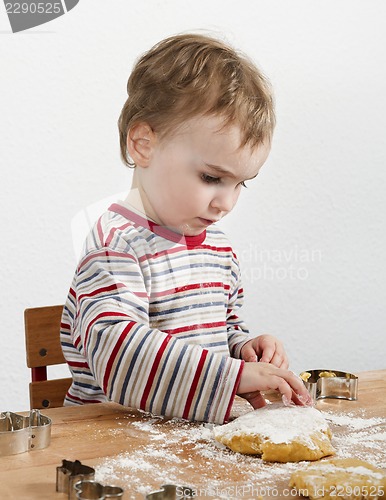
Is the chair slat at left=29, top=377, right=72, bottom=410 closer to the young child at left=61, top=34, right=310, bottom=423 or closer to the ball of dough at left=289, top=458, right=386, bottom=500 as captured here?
the young child at left=61, top=34, right=310, bottom=423

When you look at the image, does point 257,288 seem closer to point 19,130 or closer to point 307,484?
point 19,130

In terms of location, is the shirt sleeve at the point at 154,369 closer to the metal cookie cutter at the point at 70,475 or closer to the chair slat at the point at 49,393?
the metal cookie cutter at the point at 70,475

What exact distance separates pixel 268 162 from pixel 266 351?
1.18m

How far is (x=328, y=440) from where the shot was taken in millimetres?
788

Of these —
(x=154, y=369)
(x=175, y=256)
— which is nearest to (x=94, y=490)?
(x=154, y=369)

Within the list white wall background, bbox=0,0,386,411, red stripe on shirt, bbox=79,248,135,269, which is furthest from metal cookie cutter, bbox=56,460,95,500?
white wall background, bbox=0,0,386,411

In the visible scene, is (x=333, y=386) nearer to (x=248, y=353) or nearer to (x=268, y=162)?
(x=248, y=353)

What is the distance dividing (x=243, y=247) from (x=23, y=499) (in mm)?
1596

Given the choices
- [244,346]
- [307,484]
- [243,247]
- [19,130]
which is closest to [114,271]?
[244,346]

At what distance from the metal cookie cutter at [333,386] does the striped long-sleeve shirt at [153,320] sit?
100 millimetres

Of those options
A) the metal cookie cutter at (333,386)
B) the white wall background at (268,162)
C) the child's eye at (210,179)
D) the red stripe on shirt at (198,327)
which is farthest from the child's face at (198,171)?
the white wall background at (268,162)

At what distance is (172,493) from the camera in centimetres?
63

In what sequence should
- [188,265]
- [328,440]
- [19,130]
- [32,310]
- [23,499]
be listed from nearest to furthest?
[23,499], [328,440], [188,265], [32,310], [19,130]

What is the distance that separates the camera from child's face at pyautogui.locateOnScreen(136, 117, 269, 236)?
0.95 m
